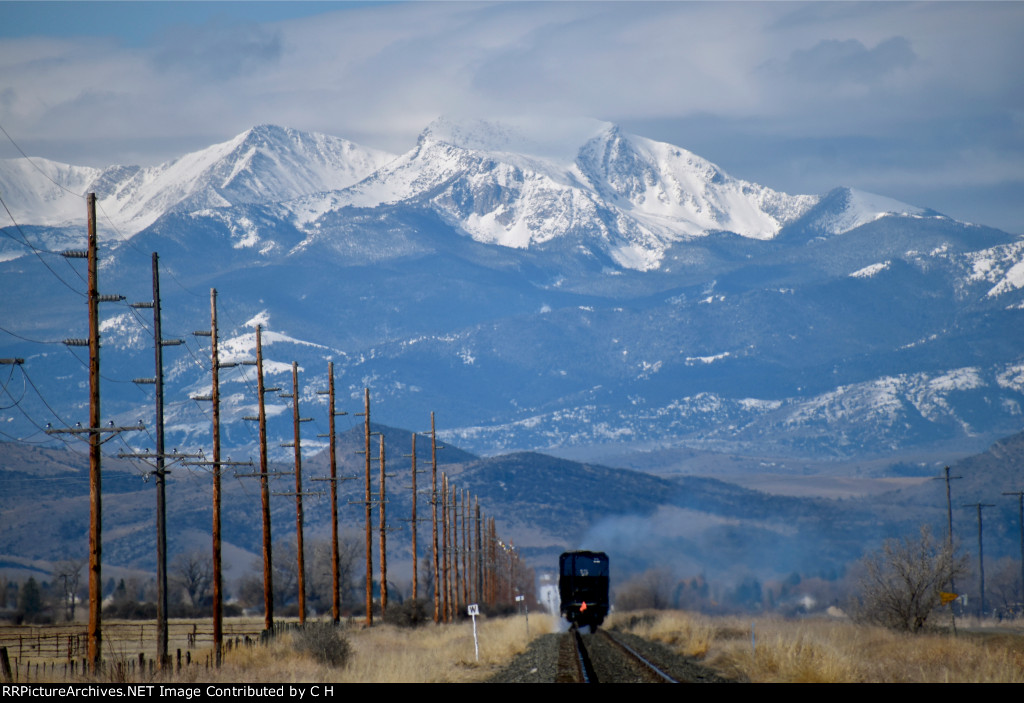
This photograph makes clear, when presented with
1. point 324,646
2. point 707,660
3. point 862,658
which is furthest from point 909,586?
point 324,646

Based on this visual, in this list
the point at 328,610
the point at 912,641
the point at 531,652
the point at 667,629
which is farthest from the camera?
the point at 328,610

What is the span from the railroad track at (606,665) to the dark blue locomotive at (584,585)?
1907 cm

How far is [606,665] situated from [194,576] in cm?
9385

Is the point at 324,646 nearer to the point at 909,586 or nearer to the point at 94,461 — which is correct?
the point at 94,461

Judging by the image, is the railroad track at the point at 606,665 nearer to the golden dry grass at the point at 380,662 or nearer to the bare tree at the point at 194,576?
the golden dry grass at the point at 380,662

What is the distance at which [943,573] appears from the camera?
51.9 meters

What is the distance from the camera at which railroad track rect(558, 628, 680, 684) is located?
103ft

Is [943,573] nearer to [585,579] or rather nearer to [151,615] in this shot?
[585,579]

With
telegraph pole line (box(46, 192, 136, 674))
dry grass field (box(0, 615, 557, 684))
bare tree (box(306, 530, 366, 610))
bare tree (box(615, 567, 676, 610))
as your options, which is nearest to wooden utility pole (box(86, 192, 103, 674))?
telegraph pole line (box(46, 192, 136, 674))

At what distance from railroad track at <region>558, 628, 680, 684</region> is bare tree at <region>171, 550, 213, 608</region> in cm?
7880

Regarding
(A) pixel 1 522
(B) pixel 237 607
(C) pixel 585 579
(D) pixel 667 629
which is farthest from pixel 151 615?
(A) pixel 1 522

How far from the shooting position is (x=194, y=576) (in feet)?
409

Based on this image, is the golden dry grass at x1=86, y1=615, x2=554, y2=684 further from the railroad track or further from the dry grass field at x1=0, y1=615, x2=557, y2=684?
the railroad track
